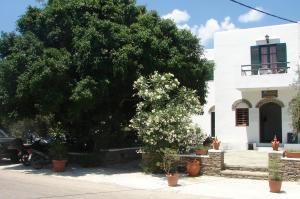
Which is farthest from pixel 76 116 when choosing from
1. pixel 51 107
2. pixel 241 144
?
pixel 241 144

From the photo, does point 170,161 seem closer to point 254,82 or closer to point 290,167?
point 290,167

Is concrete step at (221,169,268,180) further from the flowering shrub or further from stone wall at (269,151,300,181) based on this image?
the flowering shrub

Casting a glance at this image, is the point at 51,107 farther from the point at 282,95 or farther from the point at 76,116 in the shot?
the point at 282,95

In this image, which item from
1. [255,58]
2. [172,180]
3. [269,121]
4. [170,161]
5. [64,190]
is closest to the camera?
[64,190]

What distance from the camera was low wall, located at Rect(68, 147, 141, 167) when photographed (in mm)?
21297

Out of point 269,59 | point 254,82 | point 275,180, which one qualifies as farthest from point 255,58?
point 275,180

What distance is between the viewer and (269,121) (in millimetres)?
29688

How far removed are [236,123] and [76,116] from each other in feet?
40.3

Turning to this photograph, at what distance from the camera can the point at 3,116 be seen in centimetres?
2136

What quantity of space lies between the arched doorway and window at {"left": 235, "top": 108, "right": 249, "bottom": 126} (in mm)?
827

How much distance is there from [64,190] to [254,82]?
51.8 feet

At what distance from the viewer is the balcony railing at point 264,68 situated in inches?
1048

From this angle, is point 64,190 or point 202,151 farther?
point 202,151

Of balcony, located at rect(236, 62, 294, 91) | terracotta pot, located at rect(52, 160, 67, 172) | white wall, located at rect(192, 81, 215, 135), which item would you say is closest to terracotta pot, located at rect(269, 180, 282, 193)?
terracotta pot, located at rect(52, 160, 67, 172)
